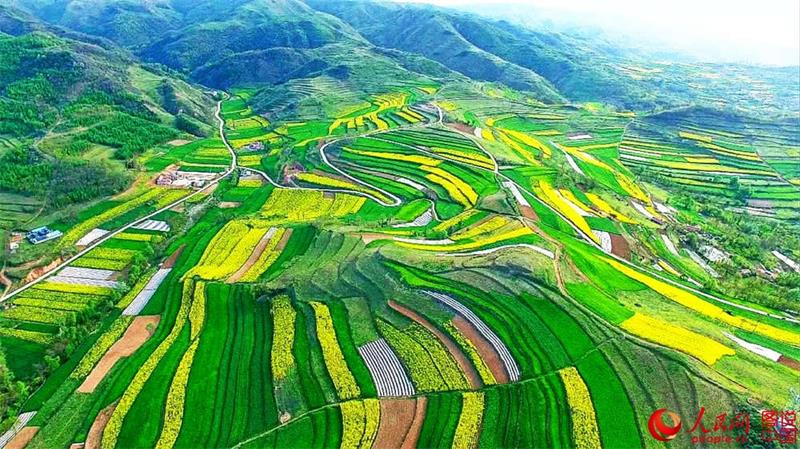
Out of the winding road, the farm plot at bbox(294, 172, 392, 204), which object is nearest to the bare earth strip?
the farm plot at bbox(294, 172, 392, 204)

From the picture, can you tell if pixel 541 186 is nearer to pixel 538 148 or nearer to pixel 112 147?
pixel 538 148

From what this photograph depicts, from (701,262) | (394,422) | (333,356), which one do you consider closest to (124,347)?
(333,356)

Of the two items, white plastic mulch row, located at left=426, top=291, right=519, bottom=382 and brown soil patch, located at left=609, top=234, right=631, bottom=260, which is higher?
white plastic mulch row, located at left=426, top=291, right=519, bottom=382

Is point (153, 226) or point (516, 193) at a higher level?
point (516, 193)

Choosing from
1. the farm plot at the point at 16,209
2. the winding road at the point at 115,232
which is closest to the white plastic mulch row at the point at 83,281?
the winding road at the point at 115,232

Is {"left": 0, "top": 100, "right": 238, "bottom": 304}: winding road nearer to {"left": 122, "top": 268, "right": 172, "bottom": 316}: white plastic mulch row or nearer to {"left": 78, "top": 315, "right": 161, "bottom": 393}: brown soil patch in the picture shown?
{"left": 122, "top": 268, "right": 172, "bottom": 316}: white plastic mulch row

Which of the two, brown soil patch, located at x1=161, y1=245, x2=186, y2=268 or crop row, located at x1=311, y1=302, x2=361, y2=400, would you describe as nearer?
crop row, located at x1=311, y1=302, x2=361, y2=400

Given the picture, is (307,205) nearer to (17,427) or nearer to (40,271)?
(40,271)
